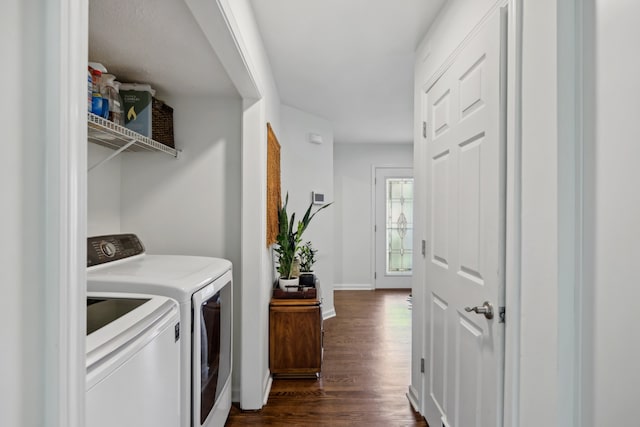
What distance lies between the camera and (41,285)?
1.59 ft

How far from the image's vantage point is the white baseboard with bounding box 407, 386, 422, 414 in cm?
224

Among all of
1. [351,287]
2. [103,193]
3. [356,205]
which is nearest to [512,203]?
[103,193]

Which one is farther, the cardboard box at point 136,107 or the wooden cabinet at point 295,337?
the wooden cabinet at point 295,337

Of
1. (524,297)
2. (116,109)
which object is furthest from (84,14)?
(116,109)

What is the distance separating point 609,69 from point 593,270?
0.48m

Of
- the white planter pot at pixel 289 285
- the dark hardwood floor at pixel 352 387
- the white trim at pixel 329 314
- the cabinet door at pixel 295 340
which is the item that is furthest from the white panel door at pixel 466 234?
the white trim at pixel 329 314

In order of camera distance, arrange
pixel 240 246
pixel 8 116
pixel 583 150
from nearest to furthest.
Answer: pixel 8 116, pixel 583 150, pixel 240 246

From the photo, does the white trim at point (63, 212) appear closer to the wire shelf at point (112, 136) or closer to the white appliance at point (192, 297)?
Result: the white appliance at point (192, 297)

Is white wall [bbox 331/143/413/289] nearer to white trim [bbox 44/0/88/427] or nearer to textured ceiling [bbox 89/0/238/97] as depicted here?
textured ceiling [bbox 89/0/238/97]

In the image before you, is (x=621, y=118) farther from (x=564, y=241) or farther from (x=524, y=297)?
(x=524, y=297)

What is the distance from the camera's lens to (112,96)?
176 cm

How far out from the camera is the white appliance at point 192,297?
1369mm

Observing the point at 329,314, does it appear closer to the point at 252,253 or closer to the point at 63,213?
the point at 252,253

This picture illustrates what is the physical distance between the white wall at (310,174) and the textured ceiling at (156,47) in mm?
1503
